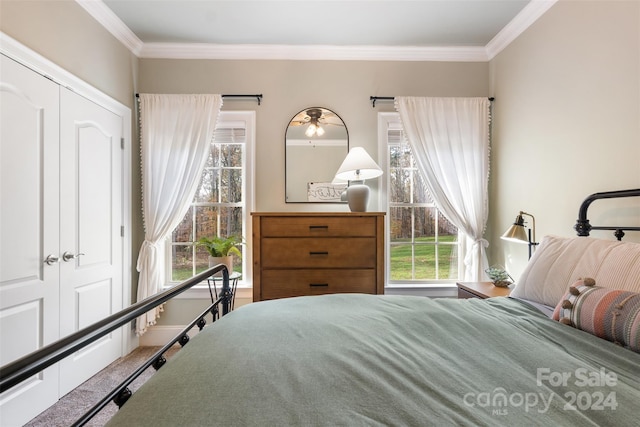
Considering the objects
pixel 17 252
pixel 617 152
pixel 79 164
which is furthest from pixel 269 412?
pixel 79 164

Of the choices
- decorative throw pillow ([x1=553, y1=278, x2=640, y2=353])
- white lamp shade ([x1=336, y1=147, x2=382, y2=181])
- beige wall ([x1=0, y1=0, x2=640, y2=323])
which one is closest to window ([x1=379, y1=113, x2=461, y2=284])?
beige wall ([x1=0, y1=0, x2=640, y2=323])

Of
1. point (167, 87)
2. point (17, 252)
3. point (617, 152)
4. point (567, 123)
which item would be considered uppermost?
point (167, 87)

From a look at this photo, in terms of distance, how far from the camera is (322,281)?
2312 millimetres

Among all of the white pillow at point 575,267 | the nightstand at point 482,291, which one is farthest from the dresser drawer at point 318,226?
the white pillow at point 575,267

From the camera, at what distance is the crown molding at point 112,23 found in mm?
2244

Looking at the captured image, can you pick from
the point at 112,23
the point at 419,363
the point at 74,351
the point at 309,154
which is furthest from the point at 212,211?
the point at 419,363

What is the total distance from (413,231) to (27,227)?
3012 millimetres

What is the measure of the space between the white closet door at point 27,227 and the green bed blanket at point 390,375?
5.04 feet

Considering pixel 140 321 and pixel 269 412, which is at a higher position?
pixel 269 412

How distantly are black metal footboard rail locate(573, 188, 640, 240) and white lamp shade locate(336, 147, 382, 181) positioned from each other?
4.47 ft

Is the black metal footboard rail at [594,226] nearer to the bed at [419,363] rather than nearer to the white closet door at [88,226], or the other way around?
the bed at [419,363]

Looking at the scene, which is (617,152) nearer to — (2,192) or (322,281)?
(322,281)

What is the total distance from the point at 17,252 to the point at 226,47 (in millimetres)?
2299

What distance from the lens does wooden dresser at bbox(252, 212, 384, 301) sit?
2.30 metres
